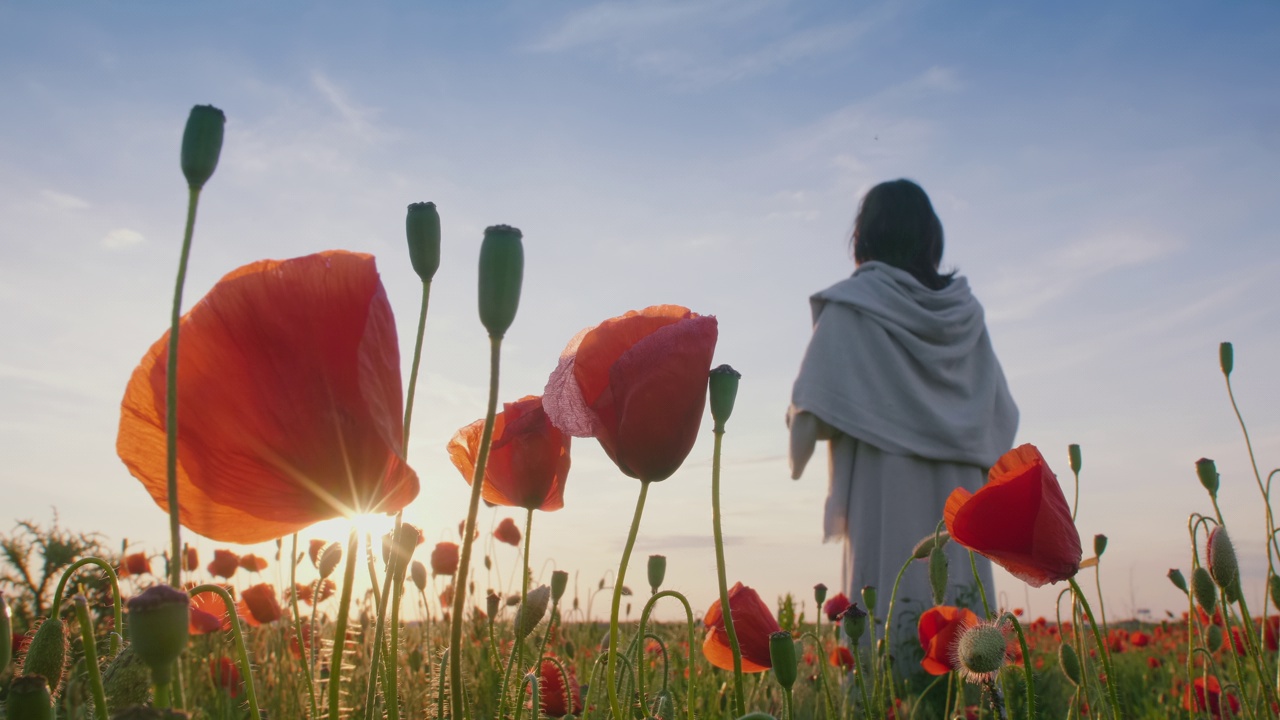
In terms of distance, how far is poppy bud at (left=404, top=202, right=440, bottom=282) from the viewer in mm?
605

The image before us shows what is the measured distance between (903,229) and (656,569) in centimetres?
402

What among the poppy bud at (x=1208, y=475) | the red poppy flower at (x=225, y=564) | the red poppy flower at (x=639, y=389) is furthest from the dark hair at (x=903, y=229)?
the red poppy flower at (x=639, y=389)

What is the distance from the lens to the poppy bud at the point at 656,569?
144 cm

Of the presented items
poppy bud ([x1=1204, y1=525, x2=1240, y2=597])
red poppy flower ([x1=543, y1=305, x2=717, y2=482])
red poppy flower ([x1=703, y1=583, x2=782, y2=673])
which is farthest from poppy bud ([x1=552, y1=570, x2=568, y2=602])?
poppy bud ([x1=1204, y1=525, x2=1240, y2=597])

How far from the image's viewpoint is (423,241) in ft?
1.99

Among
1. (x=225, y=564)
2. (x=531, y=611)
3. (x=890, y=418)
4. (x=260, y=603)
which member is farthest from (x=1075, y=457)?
(x=890, y=418)

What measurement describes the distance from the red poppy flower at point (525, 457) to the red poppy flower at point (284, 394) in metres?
0.36

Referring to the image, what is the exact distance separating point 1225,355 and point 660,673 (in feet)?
5.68

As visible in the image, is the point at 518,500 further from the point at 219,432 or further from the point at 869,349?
the point at 869,349

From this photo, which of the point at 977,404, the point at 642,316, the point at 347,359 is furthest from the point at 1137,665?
the point at 347,359

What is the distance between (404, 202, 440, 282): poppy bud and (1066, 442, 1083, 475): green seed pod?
1.51 m

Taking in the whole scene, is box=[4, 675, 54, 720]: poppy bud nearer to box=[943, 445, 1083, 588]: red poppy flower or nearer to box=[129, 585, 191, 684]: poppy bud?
box=[129, 585, 191, 684]: poppy bud

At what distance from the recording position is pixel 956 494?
100 cm

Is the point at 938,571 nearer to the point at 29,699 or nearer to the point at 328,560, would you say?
the point at 328,560
